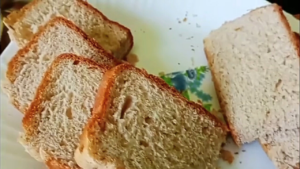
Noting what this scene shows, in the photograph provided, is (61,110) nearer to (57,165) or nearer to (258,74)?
(57,165)

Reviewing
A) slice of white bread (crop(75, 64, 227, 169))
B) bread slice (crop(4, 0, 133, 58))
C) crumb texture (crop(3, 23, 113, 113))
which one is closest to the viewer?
slice of white bread (crop(75, 64, 227, 169))

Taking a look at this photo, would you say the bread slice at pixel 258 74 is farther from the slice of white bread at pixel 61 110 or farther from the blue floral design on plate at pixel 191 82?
the slice of white bread at pixel 61 110

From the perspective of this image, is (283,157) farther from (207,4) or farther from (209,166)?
(207,4)

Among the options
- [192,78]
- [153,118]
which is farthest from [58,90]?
[192,78]

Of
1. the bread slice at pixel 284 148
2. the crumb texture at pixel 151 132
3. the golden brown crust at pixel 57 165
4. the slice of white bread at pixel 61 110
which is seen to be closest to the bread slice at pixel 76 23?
the slice of white bread at pixel 61 110

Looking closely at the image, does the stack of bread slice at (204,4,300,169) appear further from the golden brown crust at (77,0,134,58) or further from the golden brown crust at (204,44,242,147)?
the golden brown crust at (77,0,134,58)

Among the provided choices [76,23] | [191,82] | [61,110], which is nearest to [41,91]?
[61,110]

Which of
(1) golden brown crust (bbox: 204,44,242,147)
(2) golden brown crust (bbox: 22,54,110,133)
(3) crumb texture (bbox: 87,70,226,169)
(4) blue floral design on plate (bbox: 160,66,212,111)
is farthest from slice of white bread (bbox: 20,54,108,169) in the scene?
(1) golden brown crust (bbox: 204,44,242,147)
